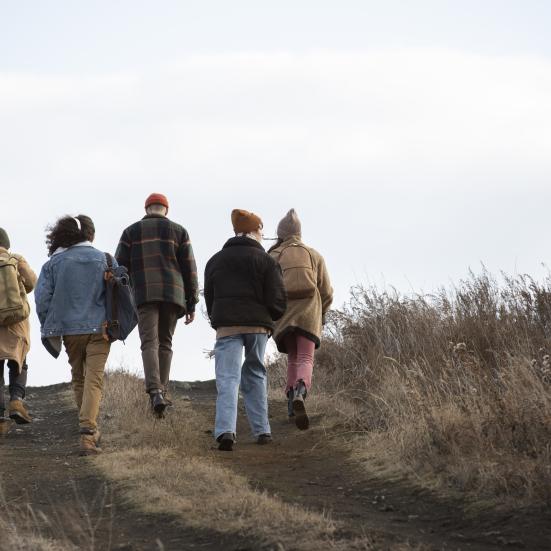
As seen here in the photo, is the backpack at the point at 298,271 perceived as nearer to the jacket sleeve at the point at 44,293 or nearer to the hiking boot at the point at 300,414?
the hiking boot at the point at 300,414

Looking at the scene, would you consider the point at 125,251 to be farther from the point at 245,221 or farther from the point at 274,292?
the point at 274,292

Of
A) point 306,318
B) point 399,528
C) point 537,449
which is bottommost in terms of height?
point 399,528

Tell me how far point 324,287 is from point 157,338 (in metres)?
1.85

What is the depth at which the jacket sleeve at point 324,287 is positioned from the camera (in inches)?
432

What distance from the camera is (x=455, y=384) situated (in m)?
9.35

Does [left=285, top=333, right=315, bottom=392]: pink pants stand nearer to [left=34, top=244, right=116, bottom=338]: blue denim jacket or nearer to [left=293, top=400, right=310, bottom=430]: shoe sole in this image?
[left=293, top=400, right=310, bottom=430]: shoe sole

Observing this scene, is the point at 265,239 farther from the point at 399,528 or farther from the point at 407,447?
the point at 399,528

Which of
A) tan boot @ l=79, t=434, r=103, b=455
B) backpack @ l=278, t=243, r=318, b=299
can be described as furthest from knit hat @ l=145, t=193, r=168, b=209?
tan boot @ l=79, t=434, r=103, b=455

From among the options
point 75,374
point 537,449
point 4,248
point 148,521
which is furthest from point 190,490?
point 4,248

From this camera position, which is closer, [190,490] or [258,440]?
[190,490]

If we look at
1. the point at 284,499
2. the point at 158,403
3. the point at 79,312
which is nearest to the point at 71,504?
the point at 284,499

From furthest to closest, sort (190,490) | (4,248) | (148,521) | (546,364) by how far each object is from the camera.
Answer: (4,248)
(546,364)
(190,490)
(148,521)

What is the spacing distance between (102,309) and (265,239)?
1.79 metres

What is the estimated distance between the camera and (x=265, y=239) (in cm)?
1053
